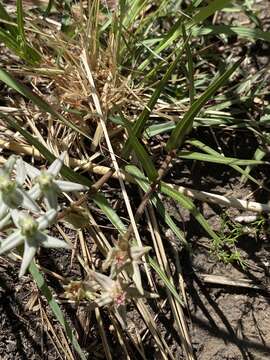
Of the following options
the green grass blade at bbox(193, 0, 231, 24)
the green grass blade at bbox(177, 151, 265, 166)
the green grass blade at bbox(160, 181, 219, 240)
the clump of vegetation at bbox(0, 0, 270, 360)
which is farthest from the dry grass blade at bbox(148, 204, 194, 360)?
the green grass blade at bbox(193, 0, 231, 24)

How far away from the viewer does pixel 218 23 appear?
9.16 ft

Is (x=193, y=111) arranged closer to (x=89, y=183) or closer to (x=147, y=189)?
(x=147, y=189)

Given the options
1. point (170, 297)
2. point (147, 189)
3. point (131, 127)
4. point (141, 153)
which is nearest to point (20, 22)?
point (131, 127)

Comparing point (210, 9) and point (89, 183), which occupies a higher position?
point (210, 9)

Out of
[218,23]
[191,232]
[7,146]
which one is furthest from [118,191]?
[218,23]

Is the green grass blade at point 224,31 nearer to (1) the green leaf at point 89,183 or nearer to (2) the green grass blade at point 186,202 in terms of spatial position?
(2) the green grass blade at point 186,202

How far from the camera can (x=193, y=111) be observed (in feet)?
6.93

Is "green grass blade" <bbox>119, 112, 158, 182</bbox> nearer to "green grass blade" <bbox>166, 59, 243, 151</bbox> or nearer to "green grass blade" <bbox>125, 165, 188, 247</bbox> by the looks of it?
"green grass blade" <bbox>125, 165, 188, 247</bbox>

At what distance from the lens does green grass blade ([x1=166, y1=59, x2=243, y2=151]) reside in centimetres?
204

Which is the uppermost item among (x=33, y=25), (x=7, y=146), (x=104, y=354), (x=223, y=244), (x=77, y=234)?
(x=33, y=25)

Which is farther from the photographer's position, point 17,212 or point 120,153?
point 120,153

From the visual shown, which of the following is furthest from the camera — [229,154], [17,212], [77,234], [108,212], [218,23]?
[218,23]

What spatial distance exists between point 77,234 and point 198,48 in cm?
106

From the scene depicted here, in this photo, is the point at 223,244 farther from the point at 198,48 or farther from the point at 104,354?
the point at 198,48
